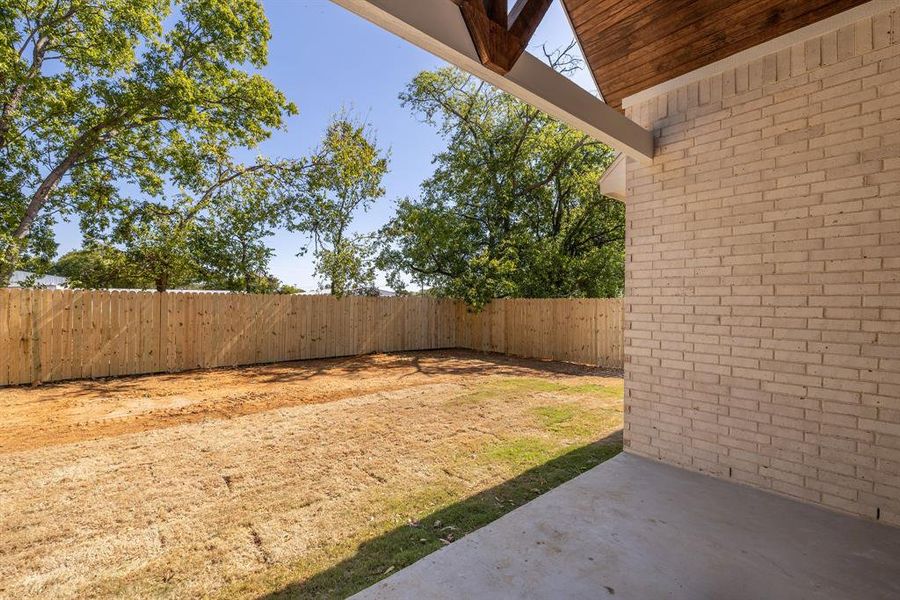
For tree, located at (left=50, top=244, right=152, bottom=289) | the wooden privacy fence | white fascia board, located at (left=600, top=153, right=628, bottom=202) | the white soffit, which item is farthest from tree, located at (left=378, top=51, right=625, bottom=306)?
the white soffit

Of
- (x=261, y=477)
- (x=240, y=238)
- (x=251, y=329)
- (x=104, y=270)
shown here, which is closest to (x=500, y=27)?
(x=261, y=477)

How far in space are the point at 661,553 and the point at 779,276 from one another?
219 cm

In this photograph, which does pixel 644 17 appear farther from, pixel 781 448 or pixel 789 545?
Result: pixel 789 545

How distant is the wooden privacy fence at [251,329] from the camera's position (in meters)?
6.86

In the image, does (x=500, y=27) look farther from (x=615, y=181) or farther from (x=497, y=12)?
(x=615, y=181)

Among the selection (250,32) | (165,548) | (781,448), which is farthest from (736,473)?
(250,32)

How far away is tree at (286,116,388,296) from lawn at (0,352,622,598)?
6.05 meters

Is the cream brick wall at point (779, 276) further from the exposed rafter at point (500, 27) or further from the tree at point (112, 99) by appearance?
the tree at point (112, 99)

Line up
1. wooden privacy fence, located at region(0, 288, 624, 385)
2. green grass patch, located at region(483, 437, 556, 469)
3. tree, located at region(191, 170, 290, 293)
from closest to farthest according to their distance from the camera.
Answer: green grass patch, located at region(483, 437, 556, 469)
wooden privacy fence, located at region(0, 288, 624, 385)
tree, located at region(191, 170, 290, 293)

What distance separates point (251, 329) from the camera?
366 inches

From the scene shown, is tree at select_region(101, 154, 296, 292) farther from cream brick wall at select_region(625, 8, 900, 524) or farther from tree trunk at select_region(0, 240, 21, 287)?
cream brick wall at select_region(625, 8, 900, 524)

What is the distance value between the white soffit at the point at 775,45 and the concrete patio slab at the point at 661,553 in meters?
3.39

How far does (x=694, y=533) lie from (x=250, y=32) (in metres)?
14.5

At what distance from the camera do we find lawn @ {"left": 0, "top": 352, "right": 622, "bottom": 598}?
6.96 feet
